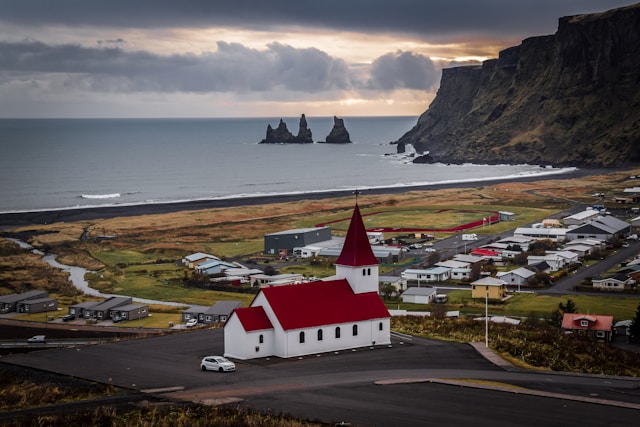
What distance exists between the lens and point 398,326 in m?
50.7

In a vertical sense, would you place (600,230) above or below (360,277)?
below

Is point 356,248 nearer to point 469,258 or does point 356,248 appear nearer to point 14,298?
point 14,298

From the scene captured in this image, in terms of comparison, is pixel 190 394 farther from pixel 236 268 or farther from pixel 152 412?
pixel 236 268

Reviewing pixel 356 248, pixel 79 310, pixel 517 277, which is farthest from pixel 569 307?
pixel 79 310

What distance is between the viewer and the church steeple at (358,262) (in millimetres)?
45250

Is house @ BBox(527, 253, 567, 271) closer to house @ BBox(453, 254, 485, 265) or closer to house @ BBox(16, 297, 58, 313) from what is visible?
house @ BBox(453, 254, 485, 265)

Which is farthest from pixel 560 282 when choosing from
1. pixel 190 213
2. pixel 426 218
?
pixel 190 213

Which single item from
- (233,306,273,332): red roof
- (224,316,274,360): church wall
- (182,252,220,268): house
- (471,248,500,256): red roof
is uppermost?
(233,306,273,332): red roof

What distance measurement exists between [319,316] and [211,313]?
1782cm

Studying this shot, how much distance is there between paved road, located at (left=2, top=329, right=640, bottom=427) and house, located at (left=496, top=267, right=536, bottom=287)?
29.5m

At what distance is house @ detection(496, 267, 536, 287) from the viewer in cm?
7275

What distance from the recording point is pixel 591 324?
54.4 metres

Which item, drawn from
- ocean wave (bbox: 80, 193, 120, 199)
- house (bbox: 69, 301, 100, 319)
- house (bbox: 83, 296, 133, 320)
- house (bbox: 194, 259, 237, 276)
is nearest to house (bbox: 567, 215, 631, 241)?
house (bbox: 194, 259, 237, 276)

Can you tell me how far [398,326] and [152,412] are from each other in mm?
21865
